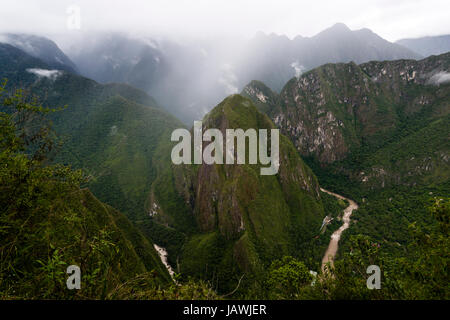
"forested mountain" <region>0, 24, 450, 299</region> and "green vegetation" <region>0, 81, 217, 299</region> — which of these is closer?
"green vegetation" <region>0, 81, 217, 299</region>

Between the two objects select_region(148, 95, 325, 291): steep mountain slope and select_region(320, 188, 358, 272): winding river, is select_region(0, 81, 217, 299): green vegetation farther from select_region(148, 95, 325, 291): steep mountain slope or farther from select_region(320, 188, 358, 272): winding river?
select_region(320, 188, 358, 272): winding river

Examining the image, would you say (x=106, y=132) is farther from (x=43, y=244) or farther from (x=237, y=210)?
(x=43, y=244)

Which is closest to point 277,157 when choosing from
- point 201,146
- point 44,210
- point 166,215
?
point 201,146

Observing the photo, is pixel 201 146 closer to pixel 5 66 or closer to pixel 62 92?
pixel 62 92

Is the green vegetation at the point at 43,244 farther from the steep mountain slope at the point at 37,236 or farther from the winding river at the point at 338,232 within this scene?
the winding river at the point at 338,232

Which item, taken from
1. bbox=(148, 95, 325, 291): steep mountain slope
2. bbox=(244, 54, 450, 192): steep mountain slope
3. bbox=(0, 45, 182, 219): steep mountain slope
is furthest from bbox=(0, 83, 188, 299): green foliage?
bbox=(244, 54, 450, 192): steep mountain slope

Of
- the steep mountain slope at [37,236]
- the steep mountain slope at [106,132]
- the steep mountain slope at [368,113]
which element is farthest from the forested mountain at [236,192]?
the steep mountain slope at [106,132]
